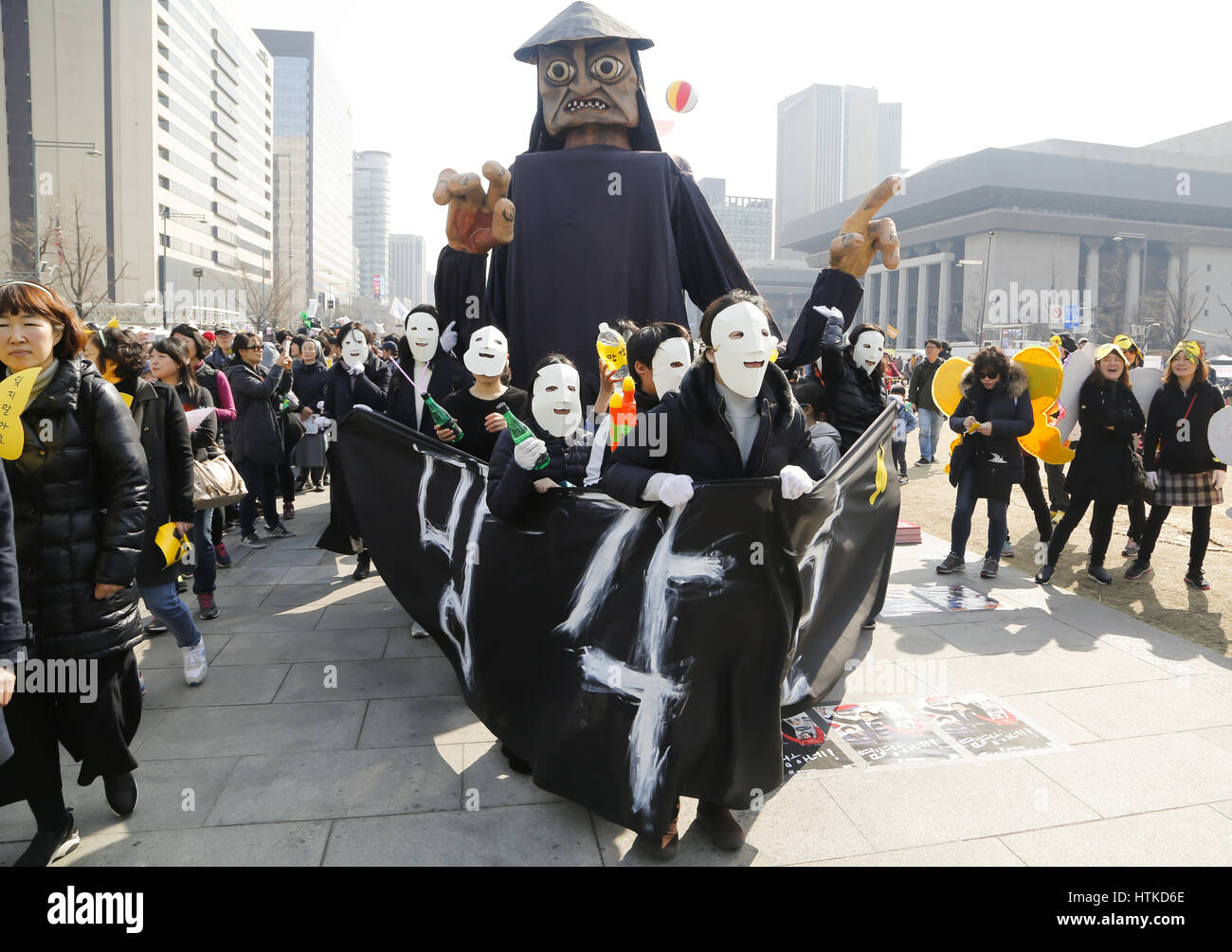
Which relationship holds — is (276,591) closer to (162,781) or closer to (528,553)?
(162,781)

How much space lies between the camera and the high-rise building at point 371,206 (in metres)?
171

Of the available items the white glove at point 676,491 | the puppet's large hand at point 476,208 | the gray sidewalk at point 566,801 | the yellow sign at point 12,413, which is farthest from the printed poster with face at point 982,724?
the yellow sign at point 12,413

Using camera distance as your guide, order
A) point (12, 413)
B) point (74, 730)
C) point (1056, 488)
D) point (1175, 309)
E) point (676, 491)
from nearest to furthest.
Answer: point (676, 491), point (12, 413), point (74, 730), point (1056, 488), point (1175, 309)

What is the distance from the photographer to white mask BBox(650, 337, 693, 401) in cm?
344

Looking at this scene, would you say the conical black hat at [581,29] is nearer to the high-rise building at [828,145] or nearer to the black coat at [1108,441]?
the black coat at [1108,441]

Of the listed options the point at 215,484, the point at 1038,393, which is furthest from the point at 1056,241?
the point at 215,484

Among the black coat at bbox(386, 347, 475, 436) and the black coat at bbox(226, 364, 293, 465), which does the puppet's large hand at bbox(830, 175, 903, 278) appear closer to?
the black coat at bbox(386, 347, 475, 436)

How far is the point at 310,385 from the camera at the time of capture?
29.3ft

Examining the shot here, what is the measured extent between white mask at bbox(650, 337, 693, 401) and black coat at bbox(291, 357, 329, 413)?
6.29 m

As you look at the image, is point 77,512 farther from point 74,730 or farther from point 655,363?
point 655,363

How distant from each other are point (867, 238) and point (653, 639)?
3001 millimetres

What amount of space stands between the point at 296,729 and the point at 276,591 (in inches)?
109

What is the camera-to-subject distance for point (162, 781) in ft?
11.6

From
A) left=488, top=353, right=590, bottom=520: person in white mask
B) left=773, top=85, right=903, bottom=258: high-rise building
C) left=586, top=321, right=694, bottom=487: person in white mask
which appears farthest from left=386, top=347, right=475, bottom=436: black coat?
left=773, top=85, right=903, bottom=258: high-rise building
